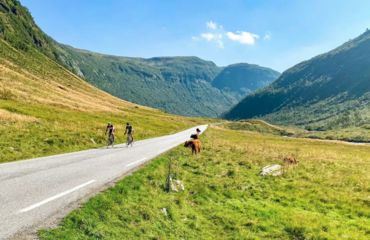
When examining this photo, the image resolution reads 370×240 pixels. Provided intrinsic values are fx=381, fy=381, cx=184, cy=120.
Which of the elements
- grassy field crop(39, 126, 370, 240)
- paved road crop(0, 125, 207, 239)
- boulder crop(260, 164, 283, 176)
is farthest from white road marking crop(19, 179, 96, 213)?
boulder crop(260, 164, 283, 176)

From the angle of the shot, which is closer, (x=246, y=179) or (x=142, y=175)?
(x=142, y=175)

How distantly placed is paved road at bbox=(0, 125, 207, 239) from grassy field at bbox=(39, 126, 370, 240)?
656 mm

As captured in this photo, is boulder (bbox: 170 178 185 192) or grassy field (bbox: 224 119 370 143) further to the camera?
grassy field (bbox: 224 119 370 143)

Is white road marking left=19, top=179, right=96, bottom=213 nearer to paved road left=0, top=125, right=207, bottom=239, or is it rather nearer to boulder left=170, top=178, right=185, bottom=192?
paved road left=0, top=125, right=207, bottom=239

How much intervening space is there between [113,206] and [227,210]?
198 inches

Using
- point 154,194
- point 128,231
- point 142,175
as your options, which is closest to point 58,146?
point 142,175

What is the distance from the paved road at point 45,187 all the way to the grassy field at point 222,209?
0.66 m

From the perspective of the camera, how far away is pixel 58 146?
104 feet

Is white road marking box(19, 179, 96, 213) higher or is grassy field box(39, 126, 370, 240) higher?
white road marking box(19, 179, 96, 213)

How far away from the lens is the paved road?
1027 centimetres

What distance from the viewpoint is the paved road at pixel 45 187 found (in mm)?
10273

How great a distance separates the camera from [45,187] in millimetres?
14352

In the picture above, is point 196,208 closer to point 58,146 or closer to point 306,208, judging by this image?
point 306,208

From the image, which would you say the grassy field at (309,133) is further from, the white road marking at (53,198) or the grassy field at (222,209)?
the white road marking at (53,198)
